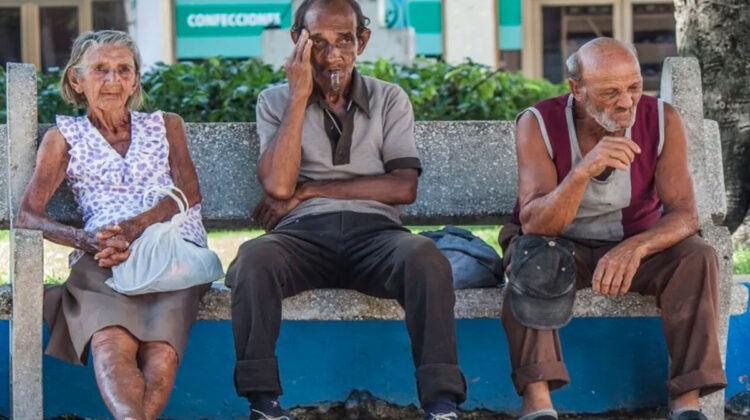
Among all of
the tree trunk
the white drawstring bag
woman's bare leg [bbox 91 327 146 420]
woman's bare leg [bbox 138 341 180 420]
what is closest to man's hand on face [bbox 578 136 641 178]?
the white drawstring bag

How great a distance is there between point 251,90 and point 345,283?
8.82 ft

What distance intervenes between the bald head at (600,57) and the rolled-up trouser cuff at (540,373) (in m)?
0.99

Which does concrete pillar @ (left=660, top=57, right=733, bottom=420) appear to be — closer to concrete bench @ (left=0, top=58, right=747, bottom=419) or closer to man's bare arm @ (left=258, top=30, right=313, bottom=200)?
concrete bench @ (left=0, top=58, right=747, bottom=419)

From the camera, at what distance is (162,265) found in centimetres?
426

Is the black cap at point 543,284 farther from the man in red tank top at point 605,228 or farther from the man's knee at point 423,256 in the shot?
the man's knee at point 423,256

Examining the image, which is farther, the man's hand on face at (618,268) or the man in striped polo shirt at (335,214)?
the man's hand on face at (618,268)

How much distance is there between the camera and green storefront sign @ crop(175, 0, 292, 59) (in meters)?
15.0

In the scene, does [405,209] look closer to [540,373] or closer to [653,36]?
[540,373]

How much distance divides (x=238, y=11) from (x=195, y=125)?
10168 millimetres

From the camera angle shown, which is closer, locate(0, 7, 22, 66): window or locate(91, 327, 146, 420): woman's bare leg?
locate(91, 327, 146, 420): woman's bare leg

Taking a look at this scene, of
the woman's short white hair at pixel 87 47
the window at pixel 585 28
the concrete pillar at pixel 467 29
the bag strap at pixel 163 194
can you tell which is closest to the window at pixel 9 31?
the concrete pillar at pixel 467 29

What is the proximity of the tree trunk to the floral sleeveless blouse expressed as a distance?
319 centimetres

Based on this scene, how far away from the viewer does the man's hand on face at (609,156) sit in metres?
4.18

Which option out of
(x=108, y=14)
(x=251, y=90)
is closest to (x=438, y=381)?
(x=251, y=90)
